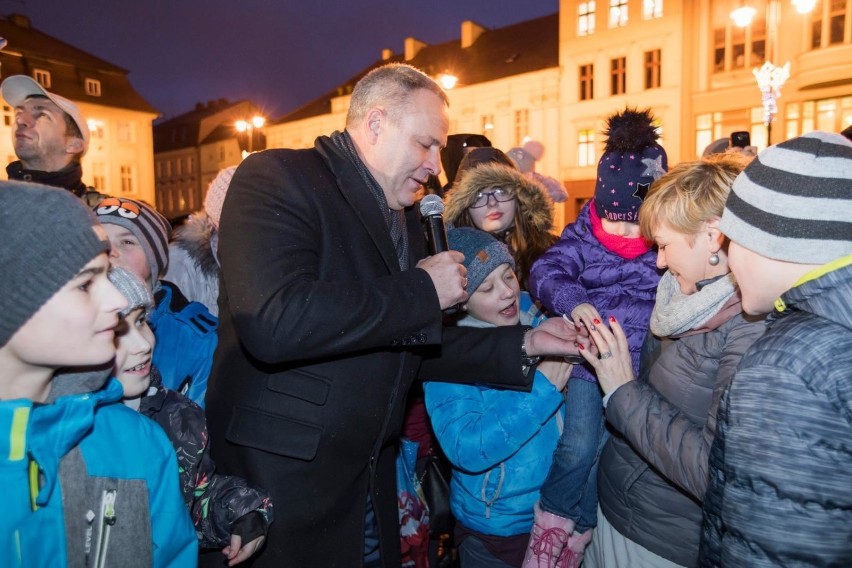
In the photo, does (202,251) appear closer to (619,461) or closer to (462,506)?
(462,506)

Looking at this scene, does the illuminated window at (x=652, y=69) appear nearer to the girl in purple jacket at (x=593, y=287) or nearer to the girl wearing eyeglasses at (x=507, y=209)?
the girl wearing eyeglasses at (x=507, y=209)

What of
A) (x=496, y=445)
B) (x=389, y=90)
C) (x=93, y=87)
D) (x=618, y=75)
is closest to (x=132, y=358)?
(x=389, y=90)

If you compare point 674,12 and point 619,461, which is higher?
point 674,12

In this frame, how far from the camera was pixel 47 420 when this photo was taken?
1369 millimetres

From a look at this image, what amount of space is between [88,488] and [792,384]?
5.85 feet

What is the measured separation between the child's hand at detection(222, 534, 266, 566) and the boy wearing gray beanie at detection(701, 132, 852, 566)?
1449 mm

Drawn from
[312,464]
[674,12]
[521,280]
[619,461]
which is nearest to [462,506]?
[619,461]

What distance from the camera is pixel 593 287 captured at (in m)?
3.06

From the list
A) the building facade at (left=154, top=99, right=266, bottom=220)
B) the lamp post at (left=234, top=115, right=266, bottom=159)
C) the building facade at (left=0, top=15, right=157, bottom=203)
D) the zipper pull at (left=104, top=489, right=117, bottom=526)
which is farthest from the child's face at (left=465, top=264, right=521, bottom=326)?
the building facade at (left=154, top=99, right=266, bottom=220)

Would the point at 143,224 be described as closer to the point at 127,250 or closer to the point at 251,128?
the point at 127,250

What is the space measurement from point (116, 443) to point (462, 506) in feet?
5.68

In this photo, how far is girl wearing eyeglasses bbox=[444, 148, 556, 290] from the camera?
143 inches

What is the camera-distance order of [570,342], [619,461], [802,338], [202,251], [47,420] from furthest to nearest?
[202,251] < [570,342] < [619,461] < [47,420] < [802,338]

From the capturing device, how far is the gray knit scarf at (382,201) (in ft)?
7.23
